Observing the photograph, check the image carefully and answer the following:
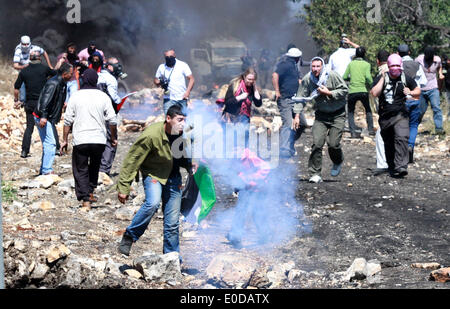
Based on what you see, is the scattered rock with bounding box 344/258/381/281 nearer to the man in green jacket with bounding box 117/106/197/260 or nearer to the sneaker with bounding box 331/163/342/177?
the man in green jacket with bounding box 117/106/197/260

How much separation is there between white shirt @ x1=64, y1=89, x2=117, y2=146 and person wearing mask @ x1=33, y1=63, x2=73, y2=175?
1.34 m

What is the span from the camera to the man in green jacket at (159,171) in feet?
19.2

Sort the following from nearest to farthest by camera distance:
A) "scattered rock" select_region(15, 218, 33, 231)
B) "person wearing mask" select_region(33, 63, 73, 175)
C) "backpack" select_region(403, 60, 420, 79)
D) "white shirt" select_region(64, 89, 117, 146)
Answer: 1. "scattered rock" select_region(15, 218, 33, 231)
2. "white shirt" select_region(64, 89, 117, 146)
3. "person wearing mask" select_region(33, 63, 73, 175)
4. "backpack" select_region(403, 60, 420, 79)

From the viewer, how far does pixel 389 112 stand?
31.1ft

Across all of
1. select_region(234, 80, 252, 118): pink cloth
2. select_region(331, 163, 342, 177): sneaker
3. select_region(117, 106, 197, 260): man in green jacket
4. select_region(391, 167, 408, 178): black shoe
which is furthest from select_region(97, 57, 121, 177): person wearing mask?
select_region(391, 167, 408, 178): black shoe

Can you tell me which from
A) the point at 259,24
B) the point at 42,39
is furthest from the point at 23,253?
the point at 259,24

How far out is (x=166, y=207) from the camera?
20.3 ft

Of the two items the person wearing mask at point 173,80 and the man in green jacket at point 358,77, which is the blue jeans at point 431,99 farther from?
the person wearing mask at point 173,80

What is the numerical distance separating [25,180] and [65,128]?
6.29 feet

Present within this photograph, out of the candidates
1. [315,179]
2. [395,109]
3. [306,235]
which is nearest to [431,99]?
[395,109]

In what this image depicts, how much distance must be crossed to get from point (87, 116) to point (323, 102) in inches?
123

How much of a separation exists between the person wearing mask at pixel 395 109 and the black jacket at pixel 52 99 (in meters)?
4.09

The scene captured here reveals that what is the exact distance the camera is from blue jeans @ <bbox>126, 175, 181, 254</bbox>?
19.9 feet

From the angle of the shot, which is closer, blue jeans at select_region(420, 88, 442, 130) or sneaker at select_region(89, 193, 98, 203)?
sneaker at select_region(89, 193, 98, 203)
